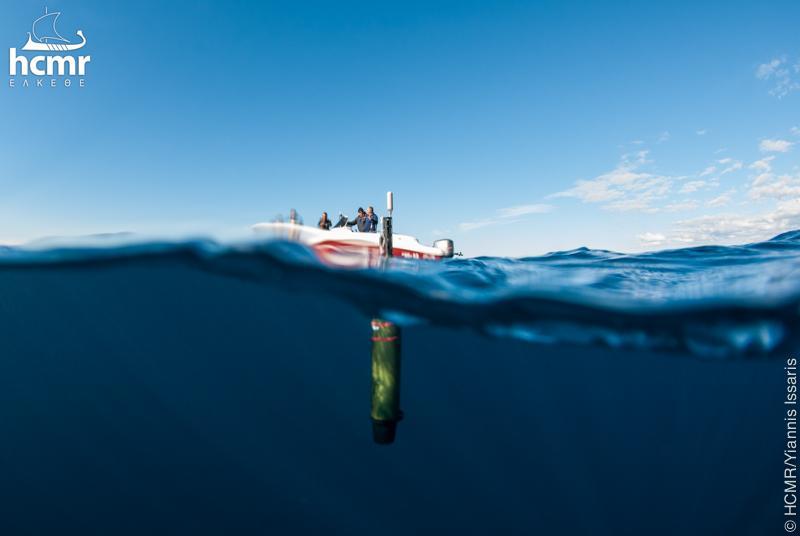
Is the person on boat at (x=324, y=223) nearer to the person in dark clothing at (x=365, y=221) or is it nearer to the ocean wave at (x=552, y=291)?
the person in dark clothing at (x=365, y=221)

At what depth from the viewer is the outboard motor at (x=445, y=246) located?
12719 millimetres

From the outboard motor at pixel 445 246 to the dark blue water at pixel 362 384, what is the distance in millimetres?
959

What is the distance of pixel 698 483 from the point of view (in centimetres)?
1091

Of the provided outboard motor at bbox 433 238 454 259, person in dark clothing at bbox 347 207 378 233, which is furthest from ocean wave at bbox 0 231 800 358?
person in dark clothing at bbox 347 207 378 233

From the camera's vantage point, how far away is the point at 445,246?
12.8 m

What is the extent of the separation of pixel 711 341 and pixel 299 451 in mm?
13552

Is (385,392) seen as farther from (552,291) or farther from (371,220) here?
(371,220)

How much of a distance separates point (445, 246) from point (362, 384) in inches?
401

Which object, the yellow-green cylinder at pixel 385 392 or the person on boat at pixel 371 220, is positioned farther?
the person on boat at pixel 371 220

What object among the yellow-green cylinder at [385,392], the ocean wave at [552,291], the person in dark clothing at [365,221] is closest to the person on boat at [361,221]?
the person in dark clothing at [365,221]

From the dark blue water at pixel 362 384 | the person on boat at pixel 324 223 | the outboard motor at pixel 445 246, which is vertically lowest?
the dark blue water at pixel 362 384

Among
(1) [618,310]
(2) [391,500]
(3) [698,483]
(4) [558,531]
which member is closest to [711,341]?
(1) [618,310]

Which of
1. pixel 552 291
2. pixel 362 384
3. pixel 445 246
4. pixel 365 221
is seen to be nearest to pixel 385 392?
pixel 552 291

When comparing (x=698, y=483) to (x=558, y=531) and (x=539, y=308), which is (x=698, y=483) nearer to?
(x=558, y=531)
